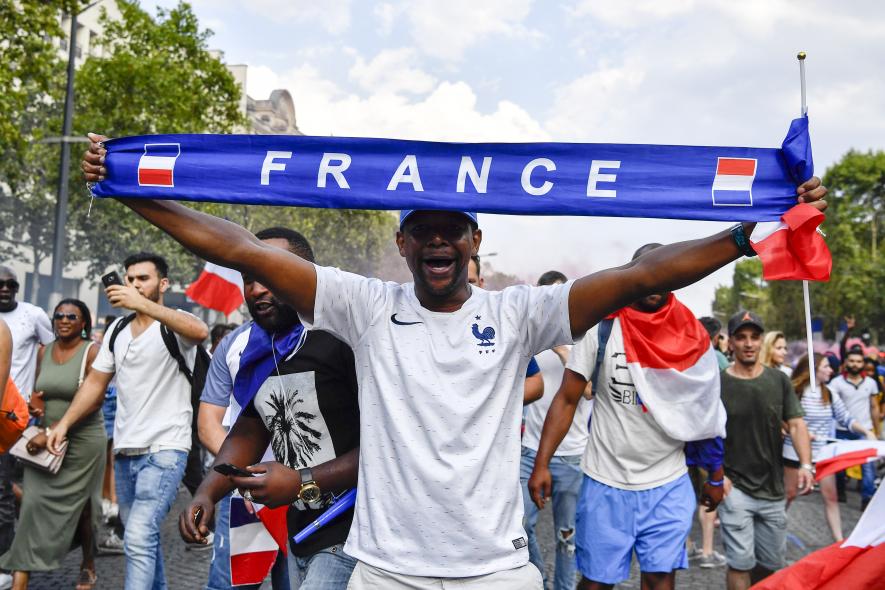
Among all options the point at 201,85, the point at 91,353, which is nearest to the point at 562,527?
the point at 91,353

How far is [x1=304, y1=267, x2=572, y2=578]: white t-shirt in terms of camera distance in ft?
8.69

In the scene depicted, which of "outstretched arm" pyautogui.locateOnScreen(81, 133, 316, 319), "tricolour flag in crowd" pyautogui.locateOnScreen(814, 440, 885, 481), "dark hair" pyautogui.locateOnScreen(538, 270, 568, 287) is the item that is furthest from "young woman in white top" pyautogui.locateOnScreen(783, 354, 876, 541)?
"outstretched arm" pyautogui.locateOnScreen(81, 133, 316, 319)

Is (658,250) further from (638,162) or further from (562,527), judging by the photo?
(562,527)

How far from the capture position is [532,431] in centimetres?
645

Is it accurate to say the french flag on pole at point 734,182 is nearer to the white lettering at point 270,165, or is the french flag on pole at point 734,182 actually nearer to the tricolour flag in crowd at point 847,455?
the tricolour flag in crowd at point 847,455

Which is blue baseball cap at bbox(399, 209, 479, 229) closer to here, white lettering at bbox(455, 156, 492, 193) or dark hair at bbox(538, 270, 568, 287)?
white lettering at bbox(455, 156, 492, 193)

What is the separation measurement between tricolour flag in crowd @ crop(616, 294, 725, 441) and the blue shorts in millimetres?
347

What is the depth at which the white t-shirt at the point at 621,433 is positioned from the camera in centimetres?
496

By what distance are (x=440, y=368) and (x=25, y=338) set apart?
18.6ft

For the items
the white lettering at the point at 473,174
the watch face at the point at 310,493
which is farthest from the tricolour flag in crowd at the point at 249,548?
the white lettering at the point at 473,174

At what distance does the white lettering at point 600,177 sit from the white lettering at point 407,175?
53cm

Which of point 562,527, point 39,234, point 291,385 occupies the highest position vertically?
point 39,234

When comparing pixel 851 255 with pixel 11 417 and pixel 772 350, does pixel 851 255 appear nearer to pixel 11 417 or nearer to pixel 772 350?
pixel 772 350

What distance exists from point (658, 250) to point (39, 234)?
43095mm
